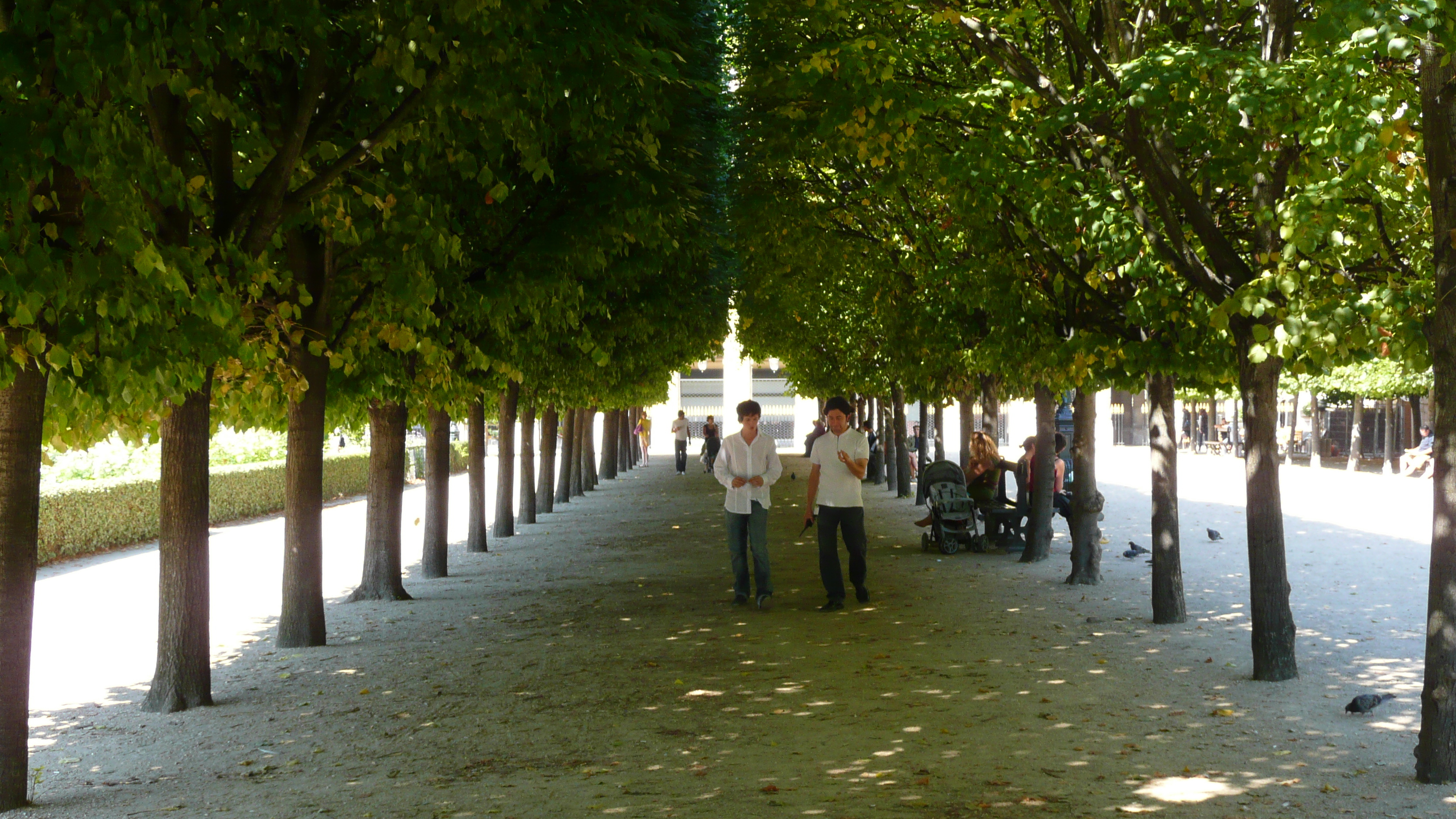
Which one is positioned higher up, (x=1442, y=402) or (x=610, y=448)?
(x=1442, y=402)

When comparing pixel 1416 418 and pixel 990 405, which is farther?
pixel 1416 418

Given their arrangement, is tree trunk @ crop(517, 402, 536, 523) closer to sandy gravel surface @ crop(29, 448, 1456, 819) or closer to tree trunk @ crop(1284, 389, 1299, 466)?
sandy gravel surface @ crop(29, 448, 1456, 819)

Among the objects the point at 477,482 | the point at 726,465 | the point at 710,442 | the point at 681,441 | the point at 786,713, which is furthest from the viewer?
the point at 681,441

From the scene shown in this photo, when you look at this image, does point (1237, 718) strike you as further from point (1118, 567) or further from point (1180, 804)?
point (1118, 567)

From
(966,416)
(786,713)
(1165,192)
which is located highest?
(1165,192)

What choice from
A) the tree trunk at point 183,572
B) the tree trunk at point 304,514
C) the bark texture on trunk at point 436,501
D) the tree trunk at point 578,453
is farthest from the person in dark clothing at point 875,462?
the tree trunk at point 183,572

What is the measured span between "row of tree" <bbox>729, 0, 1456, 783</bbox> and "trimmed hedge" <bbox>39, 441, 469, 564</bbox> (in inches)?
321

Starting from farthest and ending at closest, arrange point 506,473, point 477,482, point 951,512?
point 506,473 < point 477,482 < point 951,512

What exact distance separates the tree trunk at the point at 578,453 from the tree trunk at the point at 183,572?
23626 mm

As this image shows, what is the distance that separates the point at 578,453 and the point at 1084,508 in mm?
22361

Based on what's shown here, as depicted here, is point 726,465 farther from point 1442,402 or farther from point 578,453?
point 578,453

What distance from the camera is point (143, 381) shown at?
6.20 meters

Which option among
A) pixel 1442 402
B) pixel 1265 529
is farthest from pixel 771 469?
pixel 1442 402

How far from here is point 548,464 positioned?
2855 cm
